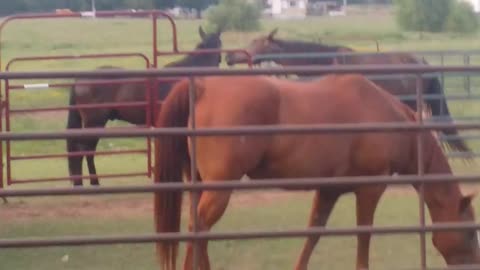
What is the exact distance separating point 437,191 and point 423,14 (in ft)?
109

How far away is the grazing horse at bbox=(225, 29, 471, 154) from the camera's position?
1230 centimetres

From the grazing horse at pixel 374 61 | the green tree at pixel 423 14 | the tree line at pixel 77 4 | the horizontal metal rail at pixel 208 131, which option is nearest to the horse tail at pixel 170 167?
the horizontal metal rail at pixel 208 131

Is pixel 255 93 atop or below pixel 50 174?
atop

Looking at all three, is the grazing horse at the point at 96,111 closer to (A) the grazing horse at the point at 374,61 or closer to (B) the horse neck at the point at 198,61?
(B) the horse neck at the point at 198,61

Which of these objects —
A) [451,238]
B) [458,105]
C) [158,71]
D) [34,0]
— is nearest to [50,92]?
[34,0]

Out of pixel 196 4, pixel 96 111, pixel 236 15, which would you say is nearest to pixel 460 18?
pixel 236 15

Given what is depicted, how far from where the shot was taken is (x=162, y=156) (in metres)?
5.60

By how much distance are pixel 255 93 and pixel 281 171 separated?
1.77 feet

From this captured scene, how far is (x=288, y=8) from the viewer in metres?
44.7

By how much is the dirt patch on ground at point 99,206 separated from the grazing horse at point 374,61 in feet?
5.79

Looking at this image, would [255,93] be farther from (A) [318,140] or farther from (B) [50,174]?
(B) [50,174]

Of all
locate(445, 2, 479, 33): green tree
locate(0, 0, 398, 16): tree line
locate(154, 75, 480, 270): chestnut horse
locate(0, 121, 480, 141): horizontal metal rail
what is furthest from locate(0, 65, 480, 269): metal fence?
locate(445, 2, 479, 33): green tree

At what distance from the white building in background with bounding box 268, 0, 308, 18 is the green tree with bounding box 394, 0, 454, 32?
248 inches

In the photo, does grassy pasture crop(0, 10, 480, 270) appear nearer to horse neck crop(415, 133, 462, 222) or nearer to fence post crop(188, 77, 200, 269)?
horse neck crop(415, 133, 462, 222)
